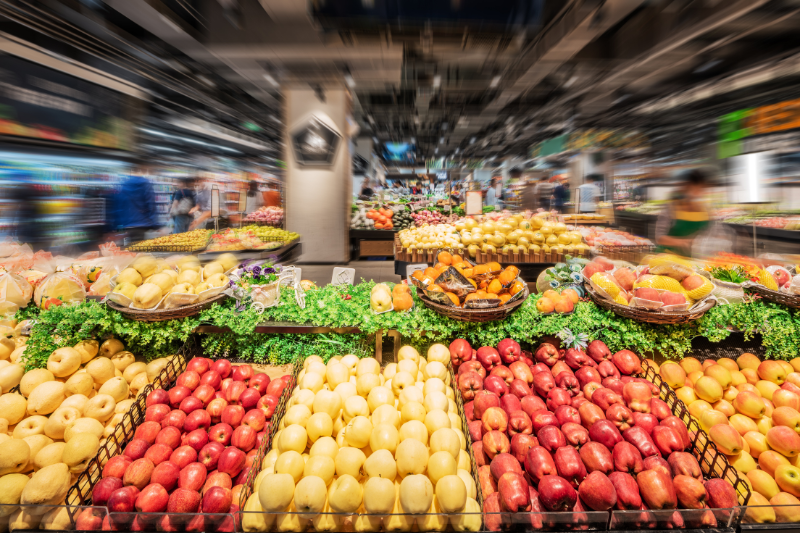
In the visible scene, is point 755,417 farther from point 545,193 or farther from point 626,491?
point 545,193

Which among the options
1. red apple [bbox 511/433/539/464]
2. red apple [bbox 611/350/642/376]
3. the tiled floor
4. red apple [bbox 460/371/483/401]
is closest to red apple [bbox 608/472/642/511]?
red apple [bbox 511/433/539/464]

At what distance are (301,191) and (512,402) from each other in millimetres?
5854

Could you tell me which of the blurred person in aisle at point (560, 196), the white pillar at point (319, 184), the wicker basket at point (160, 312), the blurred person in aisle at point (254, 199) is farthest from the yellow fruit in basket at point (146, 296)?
the blurred person in aisle at point (560, 196)

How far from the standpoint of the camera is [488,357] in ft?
5.27

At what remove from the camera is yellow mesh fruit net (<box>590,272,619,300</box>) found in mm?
1800

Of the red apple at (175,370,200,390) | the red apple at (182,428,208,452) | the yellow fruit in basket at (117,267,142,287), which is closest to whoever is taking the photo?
the red apple at (182,428,208,452)

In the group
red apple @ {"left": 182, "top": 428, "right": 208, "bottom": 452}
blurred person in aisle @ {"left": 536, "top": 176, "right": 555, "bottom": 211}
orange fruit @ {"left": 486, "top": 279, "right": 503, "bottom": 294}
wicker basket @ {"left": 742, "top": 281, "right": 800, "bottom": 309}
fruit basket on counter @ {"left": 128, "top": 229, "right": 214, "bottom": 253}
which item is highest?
blurred person in aisle @ {"left": 536, "top": 176, "right": 555, "bottom": 211}

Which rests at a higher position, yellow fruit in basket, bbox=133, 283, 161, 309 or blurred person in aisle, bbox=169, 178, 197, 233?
blurred person in aisle, bbox=169, 178, 197, 233

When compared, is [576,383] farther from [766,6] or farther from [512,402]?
[766,6]

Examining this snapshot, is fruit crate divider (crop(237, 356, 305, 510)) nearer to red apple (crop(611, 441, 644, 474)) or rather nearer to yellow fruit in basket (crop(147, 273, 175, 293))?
yellow fruit in basket (crop(147, 273, 175, 293))

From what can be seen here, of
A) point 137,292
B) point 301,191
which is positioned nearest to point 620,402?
point 137,292

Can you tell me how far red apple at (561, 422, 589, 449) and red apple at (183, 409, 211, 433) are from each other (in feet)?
5.07

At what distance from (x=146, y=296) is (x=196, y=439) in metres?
0.84

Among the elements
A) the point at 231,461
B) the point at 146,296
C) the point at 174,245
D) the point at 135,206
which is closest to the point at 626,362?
the point at 231,461
